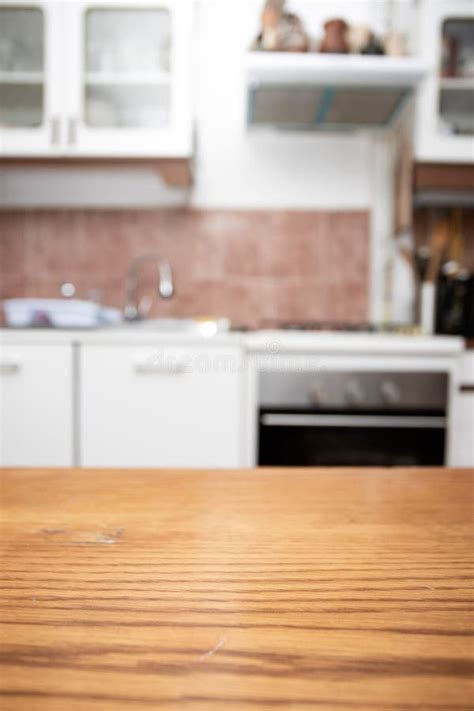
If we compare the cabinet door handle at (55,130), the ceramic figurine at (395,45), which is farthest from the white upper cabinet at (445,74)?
the cabinet door handle at (55,130)

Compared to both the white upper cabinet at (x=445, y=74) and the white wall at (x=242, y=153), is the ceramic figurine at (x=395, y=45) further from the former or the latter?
the white wall at (x=242, y=153)

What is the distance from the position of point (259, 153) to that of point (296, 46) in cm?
50

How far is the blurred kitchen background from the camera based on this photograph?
1.92m

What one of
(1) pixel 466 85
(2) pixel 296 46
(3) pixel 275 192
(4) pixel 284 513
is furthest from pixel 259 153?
(4) pixel 284 513

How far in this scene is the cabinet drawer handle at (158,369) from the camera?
163 cm

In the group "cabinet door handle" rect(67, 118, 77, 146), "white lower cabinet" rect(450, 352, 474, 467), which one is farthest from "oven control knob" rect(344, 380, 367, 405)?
"cabinet door handle" rect(67, 118, 77, 146)

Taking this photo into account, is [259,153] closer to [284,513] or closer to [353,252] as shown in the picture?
[353,252]

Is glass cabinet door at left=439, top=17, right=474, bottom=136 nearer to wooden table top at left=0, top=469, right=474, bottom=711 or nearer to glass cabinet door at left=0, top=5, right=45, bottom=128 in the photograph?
glass cabinet door at left=0, top=5, right=45, bottom=128

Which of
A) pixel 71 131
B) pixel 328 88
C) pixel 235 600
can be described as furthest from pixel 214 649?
pixel 71 131

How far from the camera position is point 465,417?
5.53ft

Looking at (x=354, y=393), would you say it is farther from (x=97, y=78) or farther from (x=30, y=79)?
(x=30, y=79)

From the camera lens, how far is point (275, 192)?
227cm

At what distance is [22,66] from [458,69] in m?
1.52

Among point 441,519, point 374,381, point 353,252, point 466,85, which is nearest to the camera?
point 441,519
